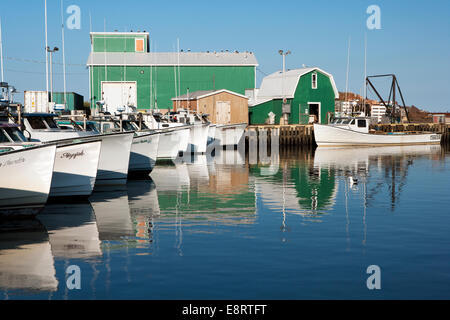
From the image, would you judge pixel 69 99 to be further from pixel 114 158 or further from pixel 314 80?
pixel 114 158

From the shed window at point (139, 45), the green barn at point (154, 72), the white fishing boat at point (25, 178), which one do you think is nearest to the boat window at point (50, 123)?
the white fishing boat at point (25, 178)

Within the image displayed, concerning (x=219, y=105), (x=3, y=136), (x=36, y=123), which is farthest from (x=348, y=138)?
(x=3, y=136)

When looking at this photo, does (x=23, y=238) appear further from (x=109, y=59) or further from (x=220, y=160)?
(x=109, y=59)

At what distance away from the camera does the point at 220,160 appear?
38094 mm

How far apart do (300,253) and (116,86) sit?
48831 mm

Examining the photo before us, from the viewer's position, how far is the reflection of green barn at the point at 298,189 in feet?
60.6

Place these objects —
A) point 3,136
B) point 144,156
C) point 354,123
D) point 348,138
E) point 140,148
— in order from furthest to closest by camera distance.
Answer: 1. point 354,123
2. point 348,138
3. point 144,156
4. point 140,148
5. point 3,136

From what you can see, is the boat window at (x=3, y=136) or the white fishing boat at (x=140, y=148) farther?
the white fishing boat at (x=140, y=148)

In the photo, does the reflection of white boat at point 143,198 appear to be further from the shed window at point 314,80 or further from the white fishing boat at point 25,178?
the shed window at point 314,80

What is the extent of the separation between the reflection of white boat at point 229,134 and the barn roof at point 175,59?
12841 mm

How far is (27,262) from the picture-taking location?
1110 centimetres

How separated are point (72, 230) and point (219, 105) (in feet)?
134
